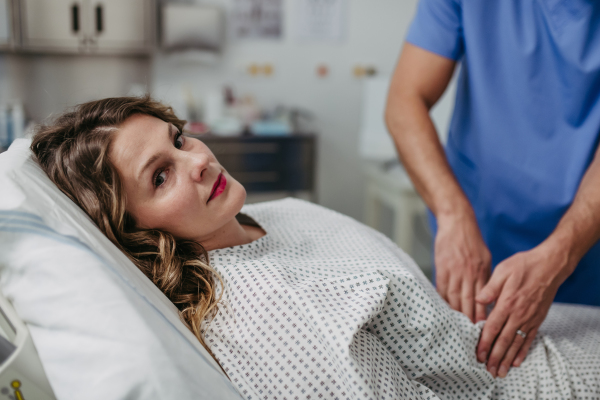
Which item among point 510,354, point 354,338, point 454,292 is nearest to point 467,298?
point 454,292

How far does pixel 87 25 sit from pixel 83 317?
9.03ft

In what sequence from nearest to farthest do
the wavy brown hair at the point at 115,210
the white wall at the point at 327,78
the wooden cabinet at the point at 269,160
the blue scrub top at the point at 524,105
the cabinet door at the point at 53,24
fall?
the wavy brown hair at the point at 115,210 → the blue scrub top at the point at 524,105 → the cabinet door at the point at 53,24 → the wooden cabinet at the point at 269,160 → the white wall at the point at 327,78

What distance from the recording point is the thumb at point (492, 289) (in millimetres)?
934

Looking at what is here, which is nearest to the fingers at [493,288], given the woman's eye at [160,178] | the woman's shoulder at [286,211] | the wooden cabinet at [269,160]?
the woman's shoulder at [286,211]

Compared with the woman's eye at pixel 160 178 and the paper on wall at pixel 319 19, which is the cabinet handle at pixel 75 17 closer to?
the paper on wall at pixel 319 19

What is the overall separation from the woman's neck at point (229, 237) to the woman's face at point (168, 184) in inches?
0.9

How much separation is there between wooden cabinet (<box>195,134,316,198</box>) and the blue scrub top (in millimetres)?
1776

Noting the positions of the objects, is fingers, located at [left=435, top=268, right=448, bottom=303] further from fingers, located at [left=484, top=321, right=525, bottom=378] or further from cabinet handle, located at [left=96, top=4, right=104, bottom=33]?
cabinet handle, located at [left=96, top=4, right=104, bottom=33]

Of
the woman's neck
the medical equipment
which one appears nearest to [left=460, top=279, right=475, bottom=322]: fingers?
the woman's neck

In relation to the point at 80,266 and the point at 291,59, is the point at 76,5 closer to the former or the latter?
the point at 291,59

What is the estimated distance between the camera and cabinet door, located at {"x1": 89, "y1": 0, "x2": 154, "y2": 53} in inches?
113

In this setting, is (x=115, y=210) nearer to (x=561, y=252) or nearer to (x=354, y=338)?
(x=354, y=338)

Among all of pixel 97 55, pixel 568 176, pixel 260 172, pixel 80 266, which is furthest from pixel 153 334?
pixel 97 55

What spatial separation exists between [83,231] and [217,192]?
1.01 feet
